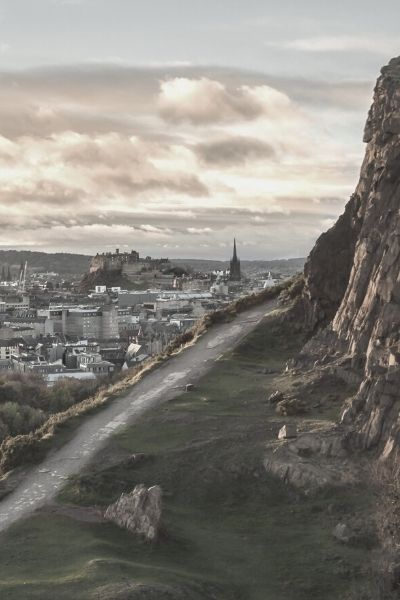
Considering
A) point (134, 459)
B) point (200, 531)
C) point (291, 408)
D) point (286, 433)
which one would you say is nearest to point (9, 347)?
point (291, 408)

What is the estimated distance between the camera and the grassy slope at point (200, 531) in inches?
1038

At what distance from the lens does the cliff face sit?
35.8 m

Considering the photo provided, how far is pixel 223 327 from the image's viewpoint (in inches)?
2499

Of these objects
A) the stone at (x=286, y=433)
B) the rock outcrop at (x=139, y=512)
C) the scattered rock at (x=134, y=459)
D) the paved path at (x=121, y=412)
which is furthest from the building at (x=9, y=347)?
the rock outcrop at (x=139, y=512)

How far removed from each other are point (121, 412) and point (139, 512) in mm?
15343

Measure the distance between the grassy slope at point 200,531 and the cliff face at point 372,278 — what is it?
13.3ft

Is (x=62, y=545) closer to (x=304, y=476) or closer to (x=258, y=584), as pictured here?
(x=258, y=584)

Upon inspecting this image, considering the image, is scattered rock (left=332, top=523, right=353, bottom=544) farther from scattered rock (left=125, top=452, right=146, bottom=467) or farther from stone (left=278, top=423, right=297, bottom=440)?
scattered rock (left=125, top=452, right=146, bottom=467)

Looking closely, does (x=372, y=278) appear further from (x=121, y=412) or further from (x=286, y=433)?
(x=121, y=412)

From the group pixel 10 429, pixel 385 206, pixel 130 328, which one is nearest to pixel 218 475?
pixel 385 206

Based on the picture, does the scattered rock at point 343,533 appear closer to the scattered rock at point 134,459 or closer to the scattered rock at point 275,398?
the scattered rock at point 134,459

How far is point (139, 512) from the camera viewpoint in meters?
30.1

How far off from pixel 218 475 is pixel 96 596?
11.6 meters

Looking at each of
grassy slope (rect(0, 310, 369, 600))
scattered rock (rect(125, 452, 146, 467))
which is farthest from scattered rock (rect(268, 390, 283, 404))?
scattered rock (rect(125, 452, 146, 467))
